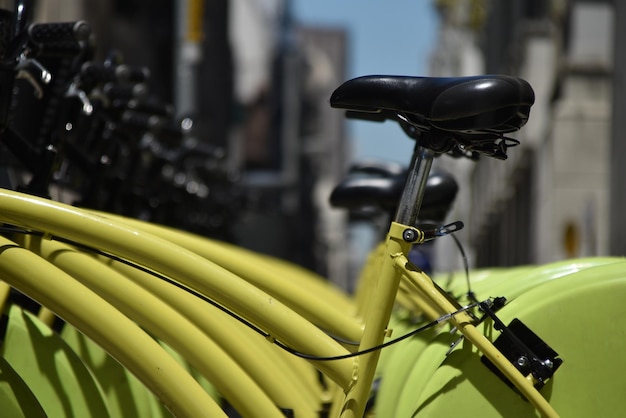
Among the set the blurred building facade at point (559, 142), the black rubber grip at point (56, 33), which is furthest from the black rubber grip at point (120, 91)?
the blurred building facade at point (559, 142)

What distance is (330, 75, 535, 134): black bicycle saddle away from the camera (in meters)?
2.45

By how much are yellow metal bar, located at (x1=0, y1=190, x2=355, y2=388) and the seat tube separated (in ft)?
1.13

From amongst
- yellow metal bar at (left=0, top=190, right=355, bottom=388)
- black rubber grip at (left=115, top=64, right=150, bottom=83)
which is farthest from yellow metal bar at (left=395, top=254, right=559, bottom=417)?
black rubber grip at (left=115, top=64, right=150, bottom=83)

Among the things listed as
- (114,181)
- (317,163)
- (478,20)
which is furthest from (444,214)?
(317,163)

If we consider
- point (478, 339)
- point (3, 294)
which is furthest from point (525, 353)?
point (3, 294)

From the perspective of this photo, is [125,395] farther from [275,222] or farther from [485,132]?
[275,222]

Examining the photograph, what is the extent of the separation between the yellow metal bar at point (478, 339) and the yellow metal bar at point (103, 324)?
55cm

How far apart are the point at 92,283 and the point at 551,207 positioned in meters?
10.3

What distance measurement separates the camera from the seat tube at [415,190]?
261 centimetres

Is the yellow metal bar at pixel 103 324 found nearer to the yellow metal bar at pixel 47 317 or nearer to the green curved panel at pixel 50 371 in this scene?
the green curved panel at pixel 50 371

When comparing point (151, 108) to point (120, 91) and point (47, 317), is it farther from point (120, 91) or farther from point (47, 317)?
point (47, 317)

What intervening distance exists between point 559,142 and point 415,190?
384 inches

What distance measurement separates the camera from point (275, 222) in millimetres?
31328

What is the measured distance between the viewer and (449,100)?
249cm
